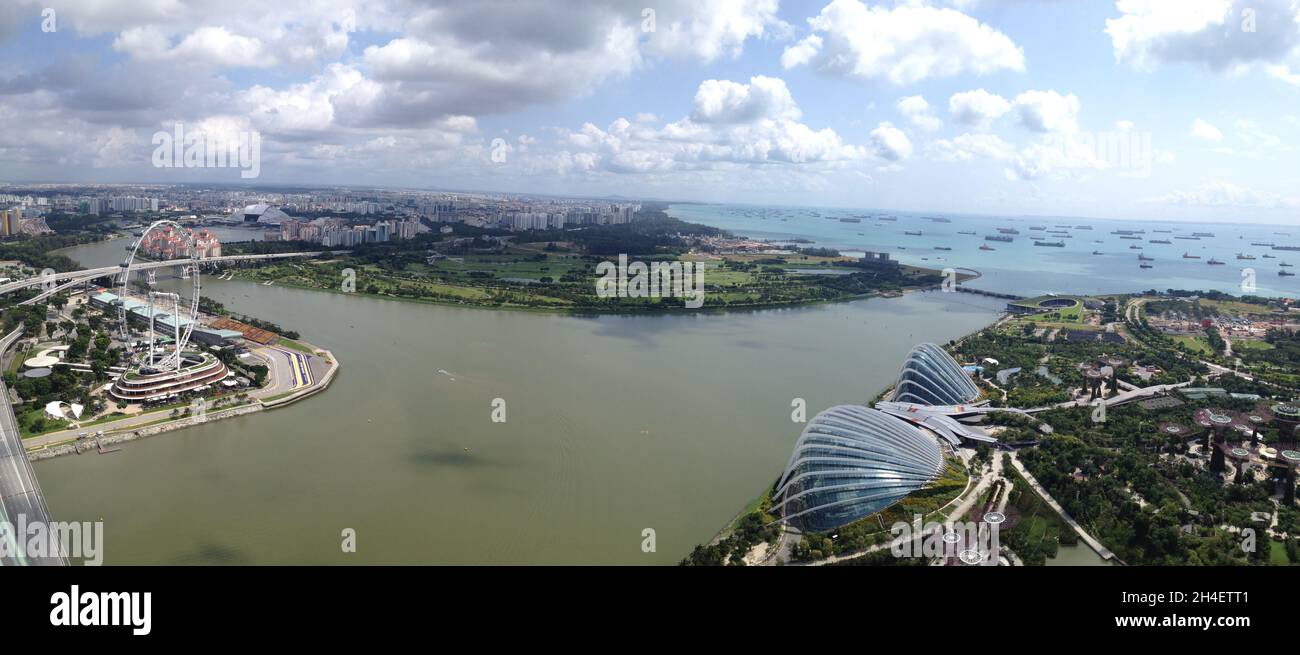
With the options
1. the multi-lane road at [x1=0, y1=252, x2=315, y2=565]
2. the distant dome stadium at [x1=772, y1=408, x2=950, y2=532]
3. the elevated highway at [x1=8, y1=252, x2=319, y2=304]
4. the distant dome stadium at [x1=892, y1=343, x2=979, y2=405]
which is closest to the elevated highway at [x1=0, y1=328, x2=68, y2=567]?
the multi-lane road at [x1=0, y1=252, x2=315, y2=565]

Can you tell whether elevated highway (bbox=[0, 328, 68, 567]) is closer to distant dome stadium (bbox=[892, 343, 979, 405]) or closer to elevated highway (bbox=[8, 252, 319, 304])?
elevated highway (bbox=[8, 252, 319, 304])

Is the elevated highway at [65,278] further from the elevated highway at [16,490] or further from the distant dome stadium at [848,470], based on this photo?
the distant dome stadium at [848,470]

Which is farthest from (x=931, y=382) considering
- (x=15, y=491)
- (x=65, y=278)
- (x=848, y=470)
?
(x=65, y=278)

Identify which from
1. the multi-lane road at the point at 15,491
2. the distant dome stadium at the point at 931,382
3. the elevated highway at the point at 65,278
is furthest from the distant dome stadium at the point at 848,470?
the elevated highway at the point at 65,278

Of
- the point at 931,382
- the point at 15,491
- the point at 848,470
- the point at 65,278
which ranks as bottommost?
the point at 15,491

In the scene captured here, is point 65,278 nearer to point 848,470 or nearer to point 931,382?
point 848,470

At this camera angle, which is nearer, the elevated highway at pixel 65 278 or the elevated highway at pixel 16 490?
the elevated highway at pixel 16 490
